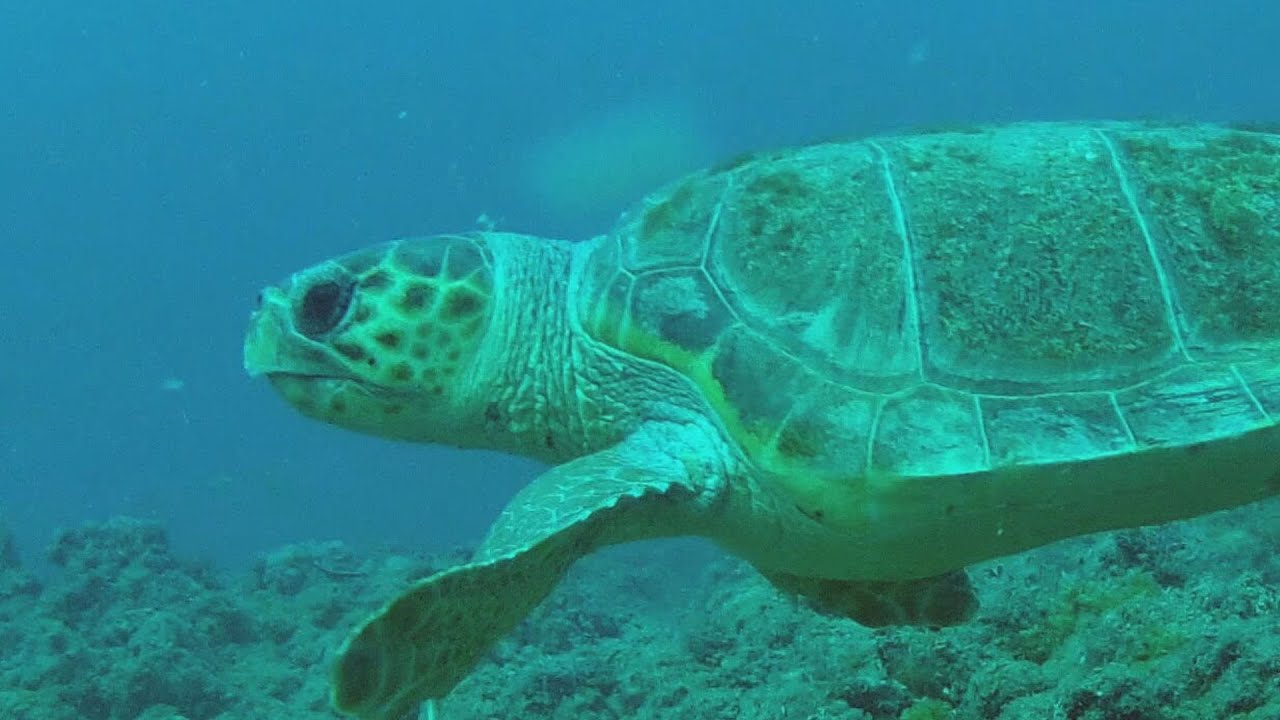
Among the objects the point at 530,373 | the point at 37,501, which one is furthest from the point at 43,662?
the point at 37,501

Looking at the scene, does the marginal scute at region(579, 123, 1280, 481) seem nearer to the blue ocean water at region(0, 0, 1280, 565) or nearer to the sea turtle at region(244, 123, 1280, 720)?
the sea turtle at region(244, 123, 1280, 720)

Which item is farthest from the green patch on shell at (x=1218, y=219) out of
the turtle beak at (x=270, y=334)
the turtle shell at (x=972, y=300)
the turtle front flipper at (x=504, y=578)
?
the turtle beak at (x=270, y=334)

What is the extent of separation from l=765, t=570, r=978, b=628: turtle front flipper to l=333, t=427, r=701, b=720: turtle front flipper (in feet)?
2.55

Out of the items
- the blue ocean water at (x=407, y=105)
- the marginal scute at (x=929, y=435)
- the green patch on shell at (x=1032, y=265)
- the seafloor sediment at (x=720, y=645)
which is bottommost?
the seafloor sediment at (x=720, y=645)

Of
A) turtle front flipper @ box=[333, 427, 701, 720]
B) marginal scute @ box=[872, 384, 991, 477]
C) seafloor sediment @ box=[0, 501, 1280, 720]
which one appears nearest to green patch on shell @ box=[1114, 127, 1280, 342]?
marginal scute @ box=[872, 384, 991, 477]

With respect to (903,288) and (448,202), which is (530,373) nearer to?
(903,288)

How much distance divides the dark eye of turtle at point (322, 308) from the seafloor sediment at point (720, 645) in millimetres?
1962

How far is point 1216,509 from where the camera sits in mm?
2945

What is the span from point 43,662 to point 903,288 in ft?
19.6

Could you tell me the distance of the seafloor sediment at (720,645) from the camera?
2777mm

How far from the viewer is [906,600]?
334cm

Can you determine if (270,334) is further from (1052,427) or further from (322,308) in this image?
(1052,427)

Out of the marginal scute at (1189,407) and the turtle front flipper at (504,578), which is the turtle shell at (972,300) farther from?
the turtle front flipper at (504,578)

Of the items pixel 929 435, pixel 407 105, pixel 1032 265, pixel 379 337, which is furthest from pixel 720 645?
pixel 407 105
